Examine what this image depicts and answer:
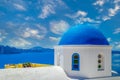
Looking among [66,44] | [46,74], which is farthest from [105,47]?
[46,74]

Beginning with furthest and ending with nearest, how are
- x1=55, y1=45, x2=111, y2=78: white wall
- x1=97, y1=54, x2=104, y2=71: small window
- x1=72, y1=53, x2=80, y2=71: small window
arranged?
x1=97, y1=54, x2=104, y2=71: small window
x1=72, y1=53, x2=80, y2=71: small window
x1=55, y1=45, x2=111, y2=78: white wall

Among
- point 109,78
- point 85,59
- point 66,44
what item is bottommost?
point 109,78

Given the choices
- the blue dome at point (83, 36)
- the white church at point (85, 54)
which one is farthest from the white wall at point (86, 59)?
the blue dome at point (83, 36)

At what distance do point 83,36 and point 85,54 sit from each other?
121 cm

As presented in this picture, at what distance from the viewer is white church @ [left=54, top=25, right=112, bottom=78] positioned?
1312 centimetres

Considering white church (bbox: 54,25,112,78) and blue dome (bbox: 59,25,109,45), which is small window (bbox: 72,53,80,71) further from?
blue dome (bbox: 59,25,109,45)

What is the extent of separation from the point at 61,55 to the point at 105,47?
2.96m

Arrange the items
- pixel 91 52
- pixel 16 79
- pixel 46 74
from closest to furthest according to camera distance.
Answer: pixel 16 79 → pixel 46 74 → pixel 91 52

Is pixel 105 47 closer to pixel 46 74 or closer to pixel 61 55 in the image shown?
pixel 61 55

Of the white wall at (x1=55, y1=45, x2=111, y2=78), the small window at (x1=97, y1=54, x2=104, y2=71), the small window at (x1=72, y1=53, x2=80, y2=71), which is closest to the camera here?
the white wall at (x1=55, y1=45, x2=111, y2=78)

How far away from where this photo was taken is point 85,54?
13109 mm

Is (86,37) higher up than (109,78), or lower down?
higher up

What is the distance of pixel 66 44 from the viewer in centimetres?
1368

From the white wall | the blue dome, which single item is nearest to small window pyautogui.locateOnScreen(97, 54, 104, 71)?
the white wall
